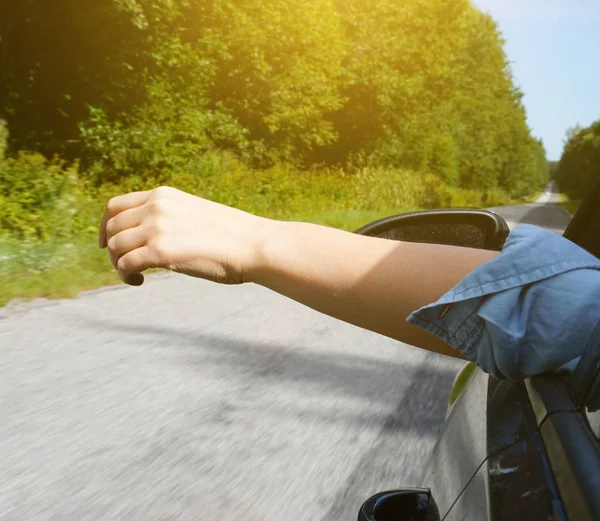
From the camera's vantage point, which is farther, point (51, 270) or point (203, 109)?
point (203, 109)

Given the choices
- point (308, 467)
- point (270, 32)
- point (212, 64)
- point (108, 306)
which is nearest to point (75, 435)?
point (308, 467)

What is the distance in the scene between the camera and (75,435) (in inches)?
146

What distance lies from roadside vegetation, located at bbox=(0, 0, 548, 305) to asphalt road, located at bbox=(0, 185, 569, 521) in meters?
Result: 2.28

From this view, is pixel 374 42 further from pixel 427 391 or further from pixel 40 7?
pixel 427 391

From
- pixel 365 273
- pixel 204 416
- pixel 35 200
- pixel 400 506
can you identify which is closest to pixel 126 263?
pixel 365 273

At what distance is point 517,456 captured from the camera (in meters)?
0.92

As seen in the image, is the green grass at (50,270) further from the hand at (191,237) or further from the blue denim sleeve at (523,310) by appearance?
the blue denim sleeve at (523,310)

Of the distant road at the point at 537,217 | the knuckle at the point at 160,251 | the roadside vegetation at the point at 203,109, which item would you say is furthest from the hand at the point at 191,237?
the distant road at the point at 537,217

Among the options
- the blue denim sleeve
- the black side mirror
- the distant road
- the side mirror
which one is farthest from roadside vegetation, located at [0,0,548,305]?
the blue denim sleeve

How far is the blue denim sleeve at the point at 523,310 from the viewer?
78 cm

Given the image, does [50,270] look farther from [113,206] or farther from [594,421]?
[594,421]

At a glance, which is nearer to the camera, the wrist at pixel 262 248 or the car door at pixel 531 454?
the car door at pixel 531 454

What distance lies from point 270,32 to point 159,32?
7.29m

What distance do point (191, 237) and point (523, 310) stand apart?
18.1 inches
